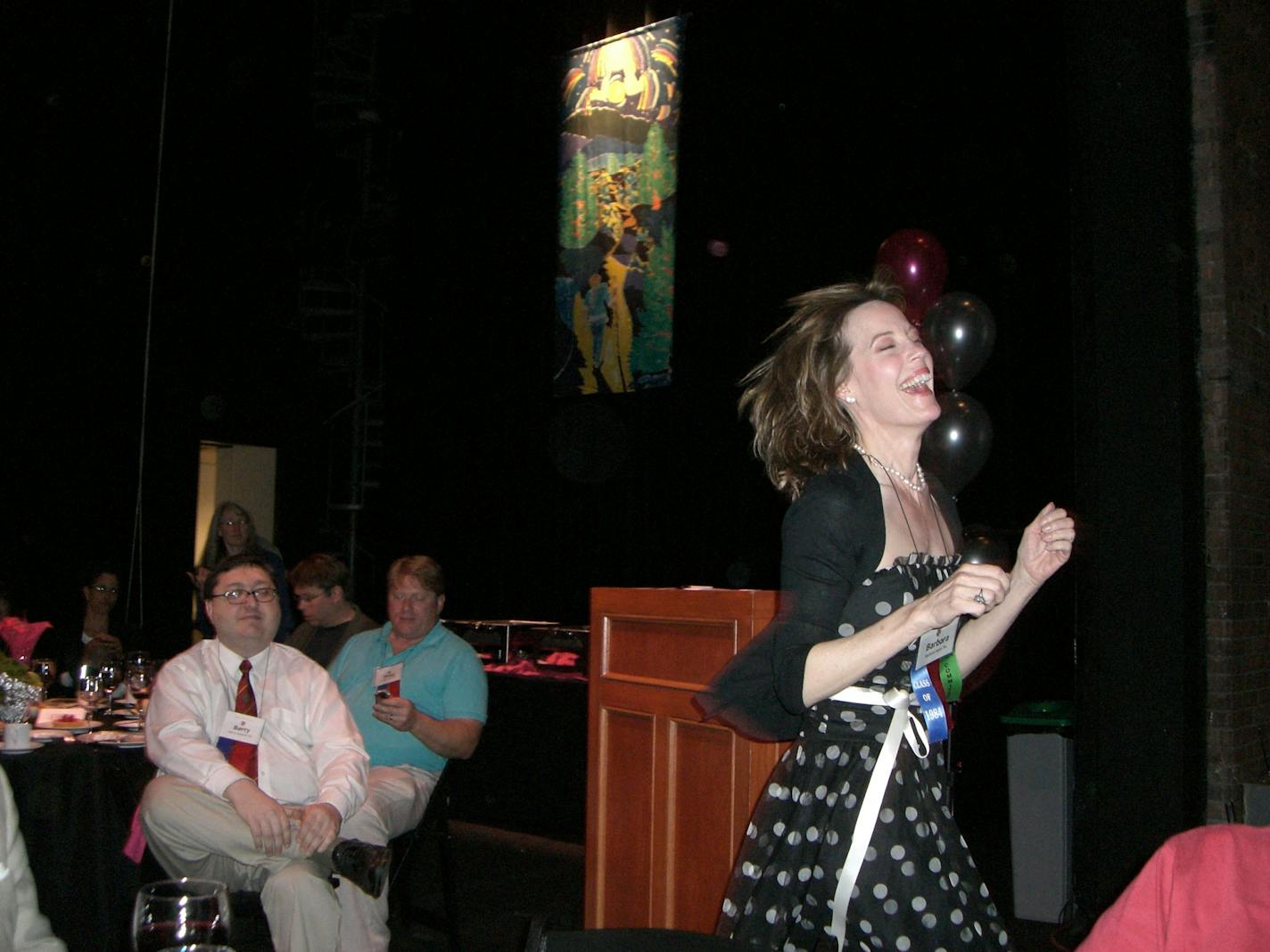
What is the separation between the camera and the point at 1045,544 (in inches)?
60.4

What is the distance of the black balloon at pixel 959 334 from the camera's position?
392 cm

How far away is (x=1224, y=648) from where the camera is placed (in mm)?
4195

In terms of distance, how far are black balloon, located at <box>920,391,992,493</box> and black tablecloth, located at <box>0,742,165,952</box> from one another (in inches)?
109

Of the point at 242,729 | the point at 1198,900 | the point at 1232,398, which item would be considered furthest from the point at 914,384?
the point at 1232,398

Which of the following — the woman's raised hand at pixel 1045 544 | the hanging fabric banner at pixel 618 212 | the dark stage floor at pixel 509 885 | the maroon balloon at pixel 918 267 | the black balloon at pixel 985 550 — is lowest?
the dark stage floor at pixel 509 885

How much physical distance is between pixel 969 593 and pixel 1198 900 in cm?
39

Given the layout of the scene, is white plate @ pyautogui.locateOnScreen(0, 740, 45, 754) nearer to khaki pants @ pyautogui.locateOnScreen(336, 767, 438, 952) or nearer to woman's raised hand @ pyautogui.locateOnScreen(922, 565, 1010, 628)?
khaki pants @ pyautogui.locateOnScreen(336, 767, 438, 952)

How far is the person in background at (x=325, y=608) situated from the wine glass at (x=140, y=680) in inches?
25.4

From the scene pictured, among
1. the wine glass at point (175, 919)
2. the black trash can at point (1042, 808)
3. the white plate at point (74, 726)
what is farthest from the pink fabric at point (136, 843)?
the black trash can at point (1042, 808)

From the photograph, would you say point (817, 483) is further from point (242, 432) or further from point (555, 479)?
point (242, 432)

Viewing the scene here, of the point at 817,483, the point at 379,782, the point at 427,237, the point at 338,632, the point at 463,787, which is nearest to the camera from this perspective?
the point at 817,483

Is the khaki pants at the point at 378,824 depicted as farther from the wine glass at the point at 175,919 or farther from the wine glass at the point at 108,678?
the wine glass at the point at 175,919

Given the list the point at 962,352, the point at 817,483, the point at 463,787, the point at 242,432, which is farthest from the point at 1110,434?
the point at 242,432

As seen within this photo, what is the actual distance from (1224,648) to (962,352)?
1.51 m
